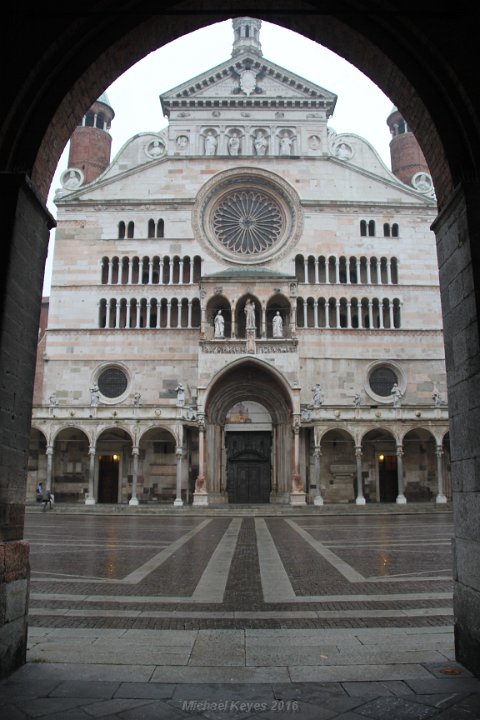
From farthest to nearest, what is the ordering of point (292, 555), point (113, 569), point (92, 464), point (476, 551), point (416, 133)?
point (92, 464) → point (292, 555) → point (113, 569) → point (416, 133) → point (476, 551)

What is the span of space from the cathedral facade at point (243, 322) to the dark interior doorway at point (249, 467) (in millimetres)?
120

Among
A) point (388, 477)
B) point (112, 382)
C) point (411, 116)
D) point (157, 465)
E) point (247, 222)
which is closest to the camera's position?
point (411, 116)

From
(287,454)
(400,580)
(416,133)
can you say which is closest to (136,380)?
(287,454)

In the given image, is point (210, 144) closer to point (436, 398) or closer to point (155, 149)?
point (155, 149)

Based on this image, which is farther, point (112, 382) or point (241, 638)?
point (112, 382)

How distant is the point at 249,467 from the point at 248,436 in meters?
1.88

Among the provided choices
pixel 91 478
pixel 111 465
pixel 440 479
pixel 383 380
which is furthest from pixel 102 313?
pixel 440 479

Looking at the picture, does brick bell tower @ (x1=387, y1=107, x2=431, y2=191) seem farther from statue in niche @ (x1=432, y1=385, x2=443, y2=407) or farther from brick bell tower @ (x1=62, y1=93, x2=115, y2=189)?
brick bell tower @ (x1=62, y1=93, x2=115, y2=189)

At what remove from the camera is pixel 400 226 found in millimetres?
39781

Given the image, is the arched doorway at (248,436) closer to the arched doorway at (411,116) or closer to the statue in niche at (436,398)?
the statue in niche at (436,398)

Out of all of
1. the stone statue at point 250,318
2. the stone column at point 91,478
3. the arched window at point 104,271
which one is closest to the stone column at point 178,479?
the stone column at point 91,478

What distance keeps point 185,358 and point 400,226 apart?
52.3ft

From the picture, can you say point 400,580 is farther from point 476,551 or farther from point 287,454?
point 287,454

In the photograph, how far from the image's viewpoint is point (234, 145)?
1617 inches
